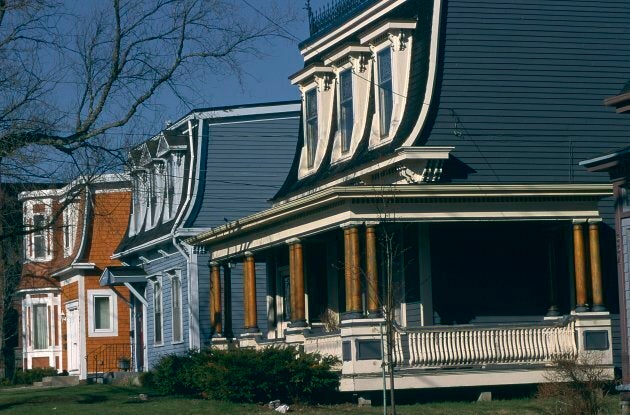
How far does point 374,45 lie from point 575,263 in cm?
681

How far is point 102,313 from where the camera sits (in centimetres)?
4362

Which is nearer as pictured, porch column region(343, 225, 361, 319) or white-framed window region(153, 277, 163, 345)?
porch column region(343, 225, 361, 319)

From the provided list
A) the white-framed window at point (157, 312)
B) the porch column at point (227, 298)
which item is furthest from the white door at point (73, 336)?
the porch column at point (227, 298)

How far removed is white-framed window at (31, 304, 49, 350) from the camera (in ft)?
163

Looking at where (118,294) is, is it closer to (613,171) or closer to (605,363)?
(605,363)

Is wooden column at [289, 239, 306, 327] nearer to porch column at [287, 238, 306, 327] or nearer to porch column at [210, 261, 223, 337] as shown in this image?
porch column at [287, 238, 306, 327]

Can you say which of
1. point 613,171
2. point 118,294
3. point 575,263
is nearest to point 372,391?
point 575,263

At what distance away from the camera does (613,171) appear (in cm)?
2038

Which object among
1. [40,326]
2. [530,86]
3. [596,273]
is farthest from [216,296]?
[40,326]

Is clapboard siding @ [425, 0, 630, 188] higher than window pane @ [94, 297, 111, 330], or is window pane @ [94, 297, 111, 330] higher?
clapboard siding @ [425, 0, 630, 188]

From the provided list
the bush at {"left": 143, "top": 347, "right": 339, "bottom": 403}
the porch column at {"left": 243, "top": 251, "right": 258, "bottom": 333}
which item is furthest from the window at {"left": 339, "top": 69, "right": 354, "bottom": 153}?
the bush at {"left": 143, "top": 347, "right": 339, "bottom": 403}

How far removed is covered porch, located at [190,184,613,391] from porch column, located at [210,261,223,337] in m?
3.10

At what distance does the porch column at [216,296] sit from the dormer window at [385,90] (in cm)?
650

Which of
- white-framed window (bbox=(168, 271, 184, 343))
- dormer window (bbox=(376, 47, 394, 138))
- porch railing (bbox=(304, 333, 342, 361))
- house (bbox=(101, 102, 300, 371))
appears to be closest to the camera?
porch railing (bbox=(304, 333, 342, 361))
